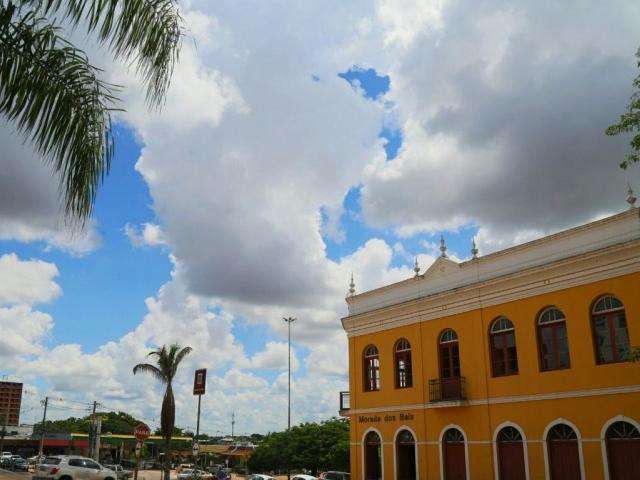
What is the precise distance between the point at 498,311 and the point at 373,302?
23.4ft

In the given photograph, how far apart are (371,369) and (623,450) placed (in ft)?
38.3

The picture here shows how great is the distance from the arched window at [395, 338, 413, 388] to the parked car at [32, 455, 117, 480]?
12.7 m

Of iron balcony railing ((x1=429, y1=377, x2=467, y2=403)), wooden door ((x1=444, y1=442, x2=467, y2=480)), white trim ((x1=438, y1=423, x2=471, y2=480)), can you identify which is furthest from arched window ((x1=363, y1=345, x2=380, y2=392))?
wooden door ((x1=444, y1=442, x2=467, y2=480))

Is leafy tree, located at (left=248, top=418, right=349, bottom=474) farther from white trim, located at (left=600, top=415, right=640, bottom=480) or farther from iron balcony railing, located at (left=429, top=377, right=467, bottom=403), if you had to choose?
white trim, located at (left=600, top=415, right=640, bottom=480)

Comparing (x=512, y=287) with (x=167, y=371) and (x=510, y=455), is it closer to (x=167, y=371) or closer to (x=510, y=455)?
(x=510, y=455)

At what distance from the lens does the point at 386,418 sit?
2559cm

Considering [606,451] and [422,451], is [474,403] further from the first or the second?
[606,451]

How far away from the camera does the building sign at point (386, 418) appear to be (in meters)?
24.6

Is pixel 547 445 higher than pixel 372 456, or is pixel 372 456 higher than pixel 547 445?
pixel 547 445

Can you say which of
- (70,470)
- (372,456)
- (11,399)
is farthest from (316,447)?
(11,399)

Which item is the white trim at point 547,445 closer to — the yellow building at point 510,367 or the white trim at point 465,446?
the yellow building at point 510,367

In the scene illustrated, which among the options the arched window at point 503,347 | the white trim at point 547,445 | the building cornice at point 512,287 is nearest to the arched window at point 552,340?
the building cornice at point 512,287

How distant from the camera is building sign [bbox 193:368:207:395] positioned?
2509 cm

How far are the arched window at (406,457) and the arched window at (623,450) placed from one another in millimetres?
8097
